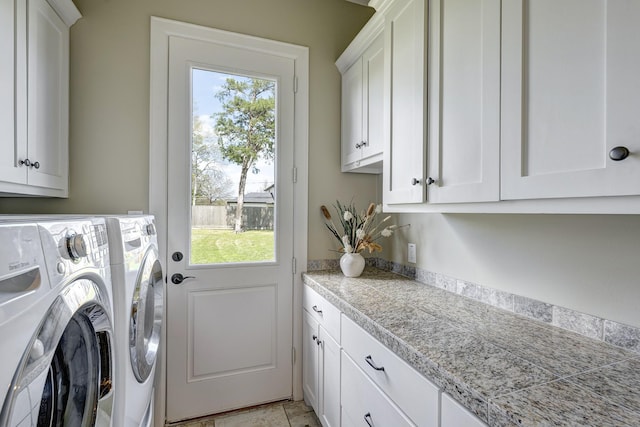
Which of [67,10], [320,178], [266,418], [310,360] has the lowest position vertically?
[266,418]

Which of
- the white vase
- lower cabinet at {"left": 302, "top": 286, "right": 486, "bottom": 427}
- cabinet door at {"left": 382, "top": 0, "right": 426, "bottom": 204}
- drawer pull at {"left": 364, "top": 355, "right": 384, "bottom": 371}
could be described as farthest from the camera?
the white vase

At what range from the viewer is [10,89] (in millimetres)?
1172

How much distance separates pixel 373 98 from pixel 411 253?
3.08 ft

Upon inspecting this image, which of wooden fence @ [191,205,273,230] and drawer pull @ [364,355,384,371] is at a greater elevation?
wooden fence @ [191,205,273,230]

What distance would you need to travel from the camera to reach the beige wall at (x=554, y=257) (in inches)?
36.2

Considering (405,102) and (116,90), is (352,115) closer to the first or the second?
(405,102)

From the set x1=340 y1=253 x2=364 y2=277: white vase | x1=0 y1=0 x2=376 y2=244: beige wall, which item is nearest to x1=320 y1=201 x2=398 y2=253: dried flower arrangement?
x1=340 y1=253 x2=364 y2=277: white vase

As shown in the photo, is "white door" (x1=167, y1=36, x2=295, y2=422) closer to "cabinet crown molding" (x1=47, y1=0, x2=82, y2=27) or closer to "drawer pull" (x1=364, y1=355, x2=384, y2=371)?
"cabinet crown molding" (x1=47, y1=0, x2=82, y2=27)

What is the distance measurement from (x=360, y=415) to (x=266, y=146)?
1.54 metres

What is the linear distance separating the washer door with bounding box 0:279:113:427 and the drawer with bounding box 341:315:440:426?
2.65 feet

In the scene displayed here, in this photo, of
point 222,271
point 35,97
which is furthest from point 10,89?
point 222,271

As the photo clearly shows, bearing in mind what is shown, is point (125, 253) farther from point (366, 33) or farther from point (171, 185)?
point (366, 33)

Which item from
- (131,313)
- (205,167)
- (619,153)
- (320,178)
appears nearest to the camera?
(619,153)

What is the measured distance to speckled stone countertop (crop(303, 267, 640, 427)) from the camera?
0.63m
